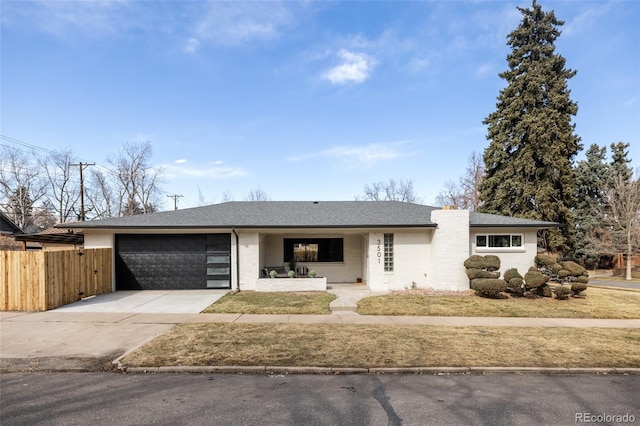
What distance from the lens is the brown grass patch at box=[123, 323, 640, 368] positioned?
6098mm

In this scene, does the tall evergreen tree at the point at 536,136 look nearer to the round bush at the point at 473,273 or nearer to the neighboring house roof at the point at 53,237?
the round bush at the point at 473,273

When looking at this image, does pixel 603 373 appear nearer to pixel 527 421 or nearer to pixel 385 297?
pixel 527 421

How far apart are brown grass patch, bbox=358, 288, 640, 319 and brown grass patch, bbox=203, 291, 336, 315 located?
1.51m

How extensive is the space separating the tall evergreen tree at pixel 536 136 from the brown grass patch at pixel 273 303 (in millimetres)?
20622

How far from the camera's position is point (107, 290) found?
13.9 meters

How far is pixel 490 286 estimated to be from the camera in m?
12.6

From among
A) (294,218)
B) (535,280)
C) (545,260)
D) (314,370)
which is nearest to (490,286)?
(535,280)

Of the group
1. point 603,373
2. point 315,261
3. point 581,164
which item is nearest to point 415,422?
point 603,373

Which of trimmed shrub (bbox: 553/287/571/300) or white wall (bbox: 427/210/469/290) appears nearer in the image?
trimmed shrub (bbox: 553/287/571/300)

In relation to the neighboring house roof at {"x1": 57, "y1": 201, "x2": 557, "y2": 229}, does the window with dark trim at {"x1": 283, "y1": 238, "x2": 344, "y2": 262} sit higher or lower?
lower

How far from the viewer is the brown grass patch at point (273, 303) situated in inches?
412

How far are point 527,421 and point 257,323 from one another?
21.0ft

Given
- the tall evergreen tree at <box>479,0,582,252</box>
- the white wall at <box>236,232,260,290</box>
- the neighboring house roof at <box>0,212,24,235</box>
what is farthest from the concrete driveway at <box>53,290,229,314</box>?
the neighboring house roof at <box>0,212,24,235</box>

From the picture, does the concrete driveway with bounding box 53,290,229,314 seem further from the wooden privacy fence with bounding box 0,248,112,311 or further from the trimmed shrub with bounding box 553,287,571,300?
the trimmed shrub with bounding box 553,287,571,300
